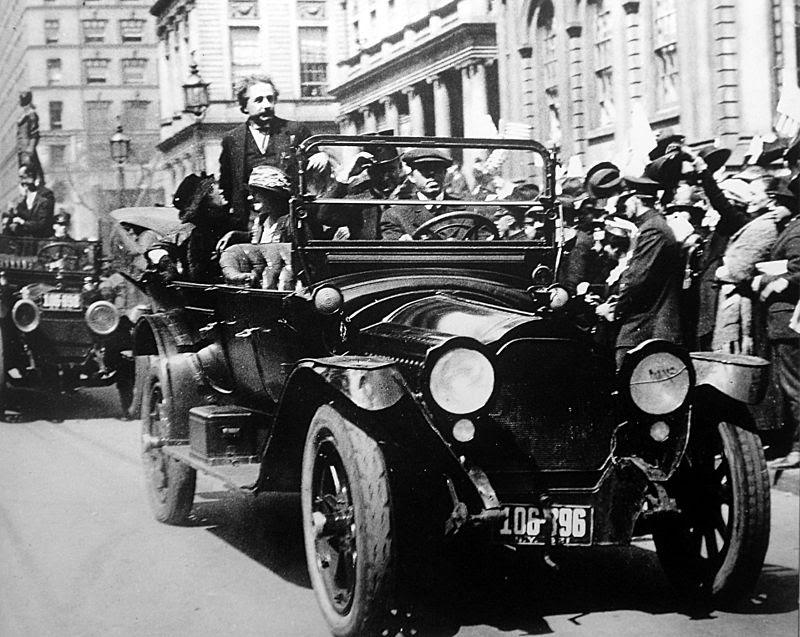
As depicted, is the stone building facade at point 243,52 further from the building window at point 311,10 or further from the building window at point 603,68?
the building window at point 603,68

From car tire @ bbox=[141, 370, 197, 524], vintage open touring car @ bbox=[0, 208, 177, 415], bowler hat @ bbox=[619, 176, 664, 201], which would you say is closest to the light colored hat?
car tire @ bbox=[141, 370, 197, 524]

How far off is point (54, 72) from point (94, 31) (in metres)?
0.23

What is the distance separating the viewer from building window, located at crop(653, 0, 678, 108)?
5.26 metres

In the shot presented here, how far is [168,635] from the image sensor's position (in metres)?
3.39

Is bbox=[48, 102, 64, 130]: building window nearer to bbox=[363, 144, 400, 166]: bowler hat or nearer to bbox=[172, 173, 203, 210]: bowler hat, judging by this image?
bbox=[172, 173, 203, 210]: bowler hat

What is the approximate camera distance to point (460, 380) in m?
3.24

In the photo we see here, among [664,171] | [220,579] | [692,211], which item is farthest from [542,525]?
[692,211]

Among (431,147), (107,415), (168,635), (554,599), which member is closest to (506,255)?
(431,147)

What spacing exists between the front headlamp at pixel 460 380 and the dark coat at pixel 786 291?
6.94 feet

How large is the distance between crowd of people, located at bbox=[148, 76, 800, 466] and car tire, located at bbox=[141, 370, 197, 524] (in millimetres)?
665

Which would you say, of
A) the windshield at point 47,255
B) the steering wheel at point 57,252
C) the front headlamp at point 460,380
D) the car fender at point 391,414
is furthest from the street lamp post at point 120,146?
the steering wheel at point 57,252

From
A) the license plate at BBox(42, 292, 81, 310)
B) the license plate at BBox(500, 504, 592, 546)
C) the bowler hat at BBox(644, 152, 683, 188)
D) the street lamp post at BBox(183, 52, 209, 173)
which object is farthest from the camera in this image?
the license plate at BBox(42, 292, 81, 310)

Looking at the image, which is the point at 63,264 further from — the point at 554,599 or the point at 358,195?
the point at 554,599

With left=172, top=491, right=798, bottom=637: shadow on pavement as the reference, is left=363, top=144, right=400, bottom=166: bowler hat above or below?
above
